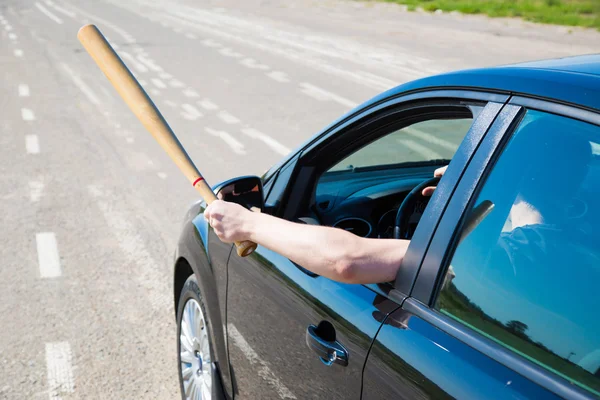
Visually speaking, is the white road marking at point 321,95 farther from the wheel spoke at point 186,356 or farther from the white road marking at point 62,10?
the white road marking at point 62,10

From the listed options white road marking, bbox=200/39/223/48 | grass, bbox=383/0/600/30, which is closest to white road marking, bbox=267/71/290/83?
white road marking, bbox=200/39/223/48

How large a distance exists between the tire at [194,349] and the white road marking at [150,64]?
42.6 ft

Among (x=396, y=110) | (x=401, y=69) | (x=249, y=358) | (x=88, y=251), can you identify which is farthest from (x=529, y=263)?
(x=401, y=69)

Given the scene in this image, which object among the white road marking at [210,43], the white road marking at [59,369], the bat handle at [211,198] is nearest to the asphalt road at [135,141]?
the white road marking at [59,369]

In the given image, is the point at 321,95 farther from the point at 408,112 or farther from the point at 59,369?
the point at 408,112

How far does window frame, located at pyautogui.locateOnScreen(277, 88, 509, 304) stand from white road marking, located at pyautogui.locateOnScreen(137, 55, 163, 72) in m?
13.7

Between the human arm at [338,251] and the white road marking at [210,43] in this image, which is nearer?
the human arm at [338,251]

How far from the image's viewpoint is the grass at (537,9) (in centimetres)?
2352

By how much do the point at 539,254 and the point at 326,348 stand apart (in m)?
0.67

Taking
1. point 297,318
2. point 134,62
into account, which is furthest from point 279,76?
point 297,318

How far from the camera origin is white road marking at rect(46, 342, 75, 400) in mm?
3969

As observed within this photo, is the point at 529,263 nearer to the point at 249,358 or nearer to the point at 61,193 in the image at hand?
the point at 249,358

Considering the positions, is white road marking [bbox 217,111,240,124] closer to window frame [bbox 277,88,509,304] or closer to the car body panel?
window frame [bbox 277,88,509,304]

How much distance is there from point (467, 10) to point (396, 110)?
26693 millimetres
